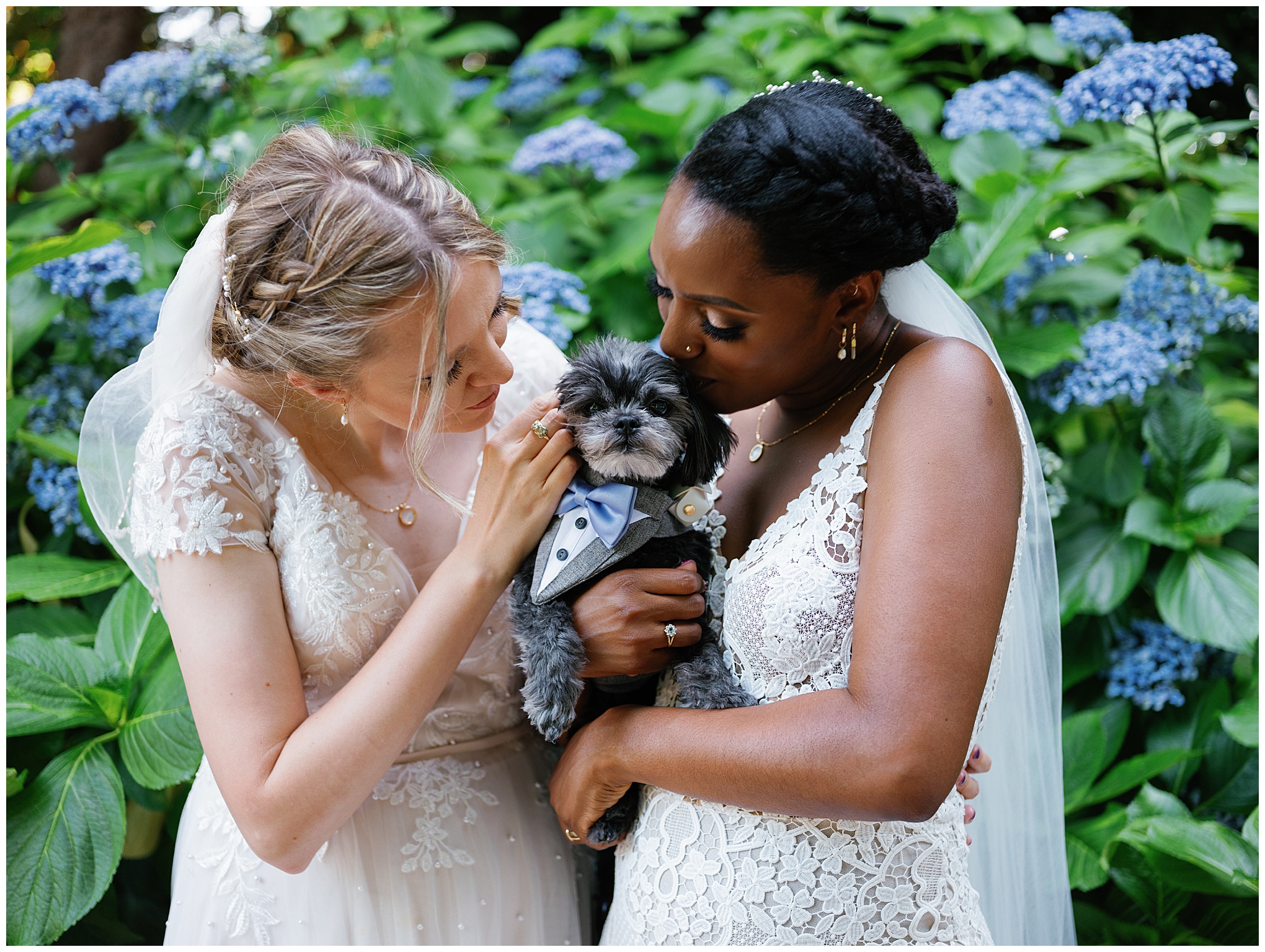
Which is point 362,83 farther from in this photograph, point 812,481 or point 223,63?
point 812,481

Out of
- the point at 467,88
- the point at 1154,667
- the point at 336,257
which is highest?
the point at 336,257

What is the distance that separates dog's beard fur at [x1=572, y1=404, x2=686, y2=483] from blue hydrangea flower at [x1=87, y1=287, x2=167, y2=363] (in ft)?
5.38

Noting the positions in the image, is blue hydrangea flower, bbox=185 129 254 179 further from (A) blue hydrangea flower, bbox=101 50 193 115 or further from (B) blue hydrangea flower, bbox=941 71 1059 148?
(B) blue hydrangea flower, bbox=941 71 1059 148

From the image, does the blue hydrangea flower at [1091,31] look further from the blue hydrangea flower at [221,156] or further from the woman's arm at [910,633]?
the blue hydrangea flower at [221,156]

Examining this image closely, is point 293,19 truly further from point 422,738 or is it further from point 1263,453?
point 1263,453

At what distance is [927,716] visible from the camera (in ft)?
Result: 4.08

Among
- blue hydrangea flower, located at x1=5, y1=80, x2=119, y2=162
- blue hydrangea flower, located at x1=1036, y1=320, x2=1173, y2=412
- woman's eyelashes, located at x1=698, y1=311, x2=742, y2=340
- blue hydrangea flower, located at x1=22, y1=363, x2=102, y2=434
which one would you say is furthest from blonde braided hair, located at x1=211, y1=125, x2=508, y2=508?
blue hydrangea flower, located at x1=1036, y1=320, x2=1173, y2=412

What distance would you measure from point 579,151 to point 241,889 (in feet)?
7.62

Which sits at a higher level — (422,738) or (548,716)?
(548,716)

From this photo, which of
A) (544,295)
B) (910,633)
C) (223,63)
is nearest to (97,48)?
(223,63)

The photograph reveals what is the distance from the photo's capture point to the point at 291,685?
1.54 m

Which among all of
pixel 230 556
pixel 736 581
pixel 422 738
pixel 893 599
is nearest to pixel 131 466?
pixel 230 556

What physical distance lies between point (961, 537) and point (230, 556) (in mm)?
1242

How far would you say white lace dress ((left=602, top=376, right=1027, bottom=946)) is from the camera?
1446 millimetres
